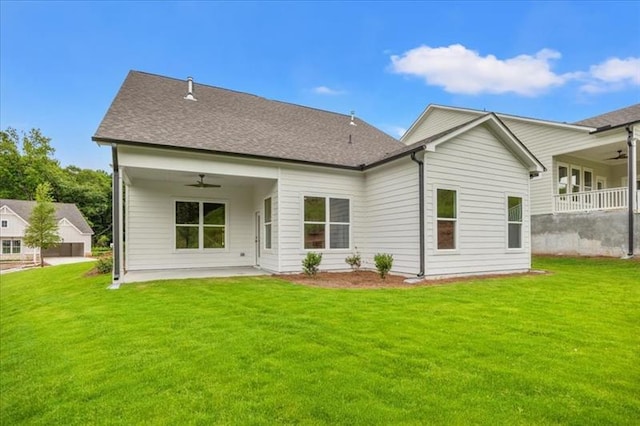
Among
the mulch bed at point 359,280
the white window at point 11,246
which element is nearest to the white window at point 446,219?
the mulch bed at point 359,280

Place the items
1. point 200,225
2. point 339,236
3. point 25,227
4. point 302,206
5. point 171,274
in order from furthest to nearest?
1. point 25,227
2. point 200,225
3. point 339,236
4. point 302,206
5. point 171,274

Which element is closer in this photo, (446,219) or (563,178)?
(446,219)

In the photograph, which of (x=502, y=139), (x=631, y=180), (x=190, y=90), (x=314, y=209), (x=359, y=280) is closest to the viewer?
(x=359, y=280)

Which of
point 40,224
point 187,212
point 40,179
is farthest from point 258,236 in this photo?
point 40,179

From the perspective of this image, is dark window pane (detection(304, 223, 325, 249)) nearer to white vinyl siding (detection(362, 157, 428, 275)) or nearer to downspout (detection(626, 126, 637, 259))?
white vinyl siding (detection(362, 157, 428, 275))

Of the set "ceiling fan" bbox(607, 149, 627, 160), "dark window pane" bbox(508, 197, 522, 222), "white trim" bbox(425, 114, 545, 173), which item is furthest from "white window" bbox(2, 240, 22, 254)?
"ceiling fan" bbox(607, 149, 627, 160)

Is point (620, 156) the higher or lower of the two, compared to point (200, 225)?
higher

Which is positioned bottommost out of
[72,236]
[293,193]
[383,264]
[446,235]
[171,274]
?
[72,236]

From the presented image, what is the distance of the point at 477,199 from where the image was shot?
1005 cm

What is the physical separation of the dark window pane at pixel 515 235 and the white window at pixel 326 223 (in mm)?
4804

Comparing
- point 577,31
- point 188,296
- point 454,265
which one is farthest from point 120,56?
point 577,31

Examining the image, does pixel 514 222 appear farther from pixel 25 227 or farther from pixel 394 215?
pixel 25 227

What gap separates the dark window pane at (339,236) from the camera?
11.1 meters

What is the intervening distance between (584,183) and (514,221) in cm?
994
